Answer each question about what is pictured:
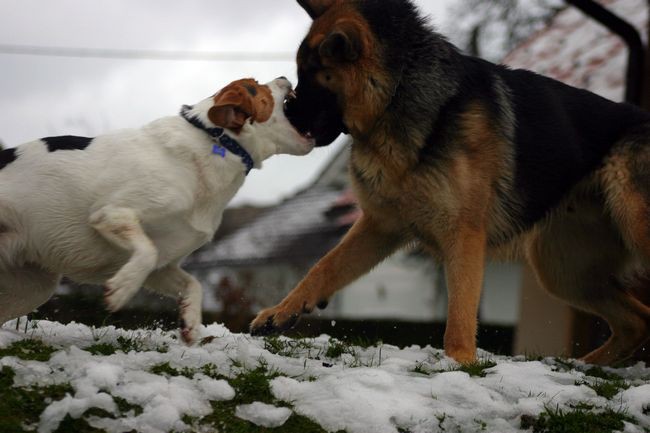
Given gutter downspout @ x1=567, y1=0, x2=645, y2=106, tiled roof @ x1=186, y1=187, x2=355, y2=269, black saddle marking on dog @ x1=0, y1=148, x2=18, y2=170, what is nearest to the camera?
black saddle marking on dog @ x1=0, y1=148, x2=18, y2=170

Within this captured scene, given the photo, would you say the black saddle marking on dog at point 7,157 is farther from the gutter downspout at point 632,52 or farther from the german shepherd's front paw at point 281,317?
the gutter downspout at point 632,52

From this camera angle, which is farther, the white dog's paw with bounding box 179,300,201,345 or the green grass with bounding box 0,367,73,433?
the white dog's paw with bounding box 179,300,201,345

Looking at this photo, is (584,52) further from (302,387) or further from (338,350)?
(302,387)

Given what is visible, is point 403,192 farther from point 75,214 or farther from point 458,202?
point 75,214

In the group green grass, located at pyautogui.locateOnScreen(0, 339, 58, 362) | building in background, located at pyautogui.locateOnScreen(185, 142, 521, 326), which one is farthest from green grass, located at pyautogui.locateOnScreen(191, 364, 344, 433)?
building in background, located at pyautogui.locateOnScreen(185, 142, 521, 326)

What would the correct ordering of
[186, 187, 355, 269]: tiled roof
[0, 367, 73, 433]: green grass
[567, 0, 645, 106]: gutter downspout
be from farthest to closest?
[186, 187, 355, 269]: tiled roof, [567, 0, 645, 106]: gutter downspout, [0, 367, 73, 433]: green grass

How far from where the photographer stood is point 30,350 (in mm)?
4297

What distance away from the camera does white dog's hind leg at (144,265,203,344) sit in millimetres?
5160

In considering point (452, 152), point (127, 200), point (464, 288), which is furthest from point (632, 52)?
Answer: point (127, 200)

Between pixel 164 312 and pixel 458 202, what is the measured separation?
5253mm

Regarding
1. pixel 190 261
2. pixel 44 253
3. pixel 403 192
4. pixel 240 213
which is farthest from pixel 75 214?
pixel 240 213

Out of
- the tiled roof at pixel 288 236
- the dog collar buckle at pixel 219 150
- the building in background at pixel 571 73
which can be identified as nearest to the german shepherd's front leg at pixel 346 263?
the dog collar buckle at pixel 219 150

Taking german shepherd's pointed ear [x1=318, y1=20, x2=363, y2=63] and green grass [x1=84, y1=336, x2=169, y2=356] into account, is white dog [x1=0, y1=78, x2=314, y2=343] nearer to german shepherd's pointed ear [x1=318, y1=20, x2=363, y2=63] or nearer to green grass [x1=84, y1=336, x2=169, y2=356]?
green grass [x1=84, y1=336, x2=169, y2=356]

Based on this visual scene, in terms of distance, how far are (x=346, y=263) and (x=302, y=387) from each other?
6.94ft
